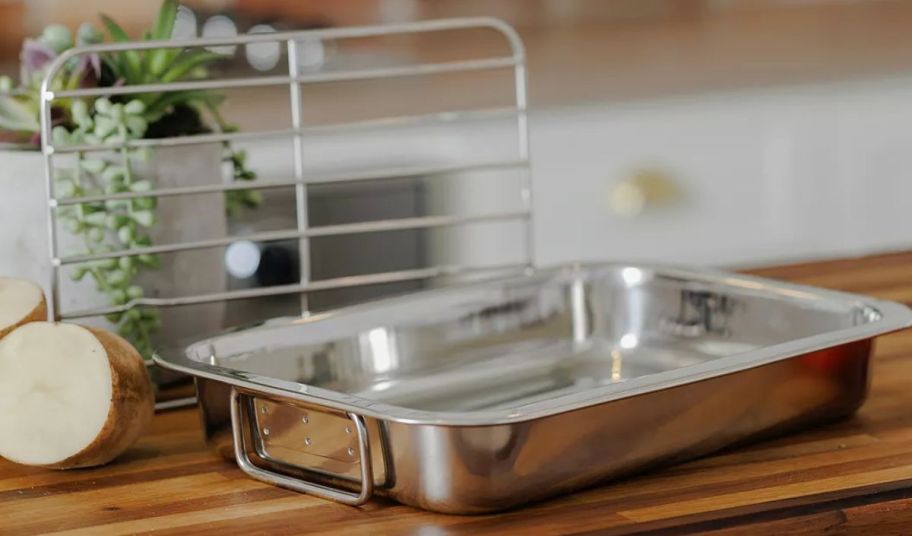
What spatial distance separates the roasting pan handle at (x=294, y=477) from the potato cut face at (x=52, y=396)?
8 cm

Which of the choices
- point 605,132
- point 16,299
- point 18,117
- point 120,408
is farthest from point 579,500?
point 605,132

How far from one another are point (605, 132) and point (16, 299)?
167 cm

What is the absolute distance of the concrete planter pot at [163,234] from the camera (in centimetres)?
100

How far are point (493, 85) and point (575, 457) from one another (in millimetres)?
1782

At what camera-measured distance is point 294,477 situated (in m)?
0.81

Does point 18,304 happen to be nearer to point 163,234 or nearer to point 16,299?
point 16,299

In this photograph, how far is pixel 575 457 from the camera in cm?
76

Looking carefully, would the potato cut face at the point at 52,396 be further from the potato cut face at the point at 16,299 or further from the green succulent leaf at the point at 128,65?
the green succulent leaf at the point at 128,65

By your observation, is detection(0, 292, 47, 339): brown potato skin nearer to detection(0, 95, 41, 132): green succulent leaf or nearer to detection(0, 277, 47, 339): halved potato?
detection(0, 277, 47, 339): halved potato

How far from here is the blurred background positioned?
2.35 metres

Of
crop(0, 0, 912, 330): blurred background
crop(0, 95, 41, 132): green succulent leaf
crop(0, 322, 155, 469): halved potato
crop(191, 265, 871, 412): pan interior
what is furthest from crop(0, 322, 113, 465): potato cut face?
crop(0, 0, 912, 330): blurred background

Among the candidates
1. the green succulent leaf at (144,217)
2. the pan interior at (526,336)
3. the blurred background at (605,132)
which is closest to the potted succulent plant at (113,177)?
the green succulent leaf at (144,217)

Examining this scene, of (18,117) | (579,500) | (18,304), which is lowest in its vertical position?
(579,500)

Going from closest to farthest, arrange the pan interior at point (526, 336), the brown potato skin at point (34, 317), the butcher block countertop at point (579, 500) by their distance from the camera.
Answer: the butcher block countertop at point (579, 500), the brown potato skin at point (34, 317), the pan interior at point (526, 336)
